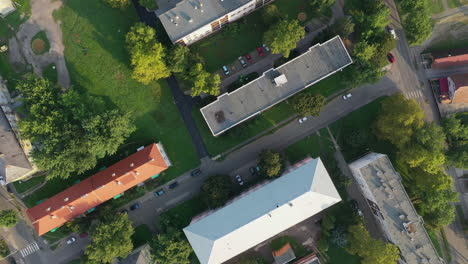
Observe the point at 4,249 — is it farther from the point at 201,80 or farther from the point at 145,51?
the point at 201,80

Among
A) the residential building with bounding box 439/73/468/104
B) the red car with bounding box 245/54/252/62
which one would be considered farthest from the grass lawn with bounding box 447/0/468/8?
the red car with bounding box 245/54/252/62

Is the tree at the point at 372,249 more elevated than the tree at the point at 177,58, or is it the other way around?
the tree at the point at 177,58

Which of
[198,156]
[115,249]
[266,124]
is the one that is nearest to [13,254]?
[115,249]

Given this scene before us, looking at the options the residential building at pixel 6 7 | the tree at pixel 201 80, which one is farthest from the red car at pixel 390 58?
the residential building at pixel 6 7

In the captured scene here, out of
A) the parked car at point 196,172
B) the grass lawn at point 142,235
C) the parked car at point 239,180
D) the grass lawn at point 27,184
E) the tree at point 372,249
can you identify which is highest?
the grass lawn at point 27,184

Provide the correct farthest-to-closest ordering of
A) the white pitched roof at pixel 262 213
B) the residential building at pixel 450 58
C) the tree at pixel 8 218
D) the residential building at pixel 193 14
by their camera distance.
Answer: the residential building at pixel 450 58 → the tree at pixel 8 218 → the residential building at pixel 193 14 → the white pitched roof at pixel 262 213

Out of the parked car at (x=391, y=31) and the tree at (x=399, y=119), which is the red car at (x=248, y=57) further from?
the parked car at (x=391, y=31)

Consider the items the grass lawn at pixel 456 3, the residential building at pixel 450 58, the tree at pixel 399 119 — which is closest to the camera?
the tree at pixel 399 119
